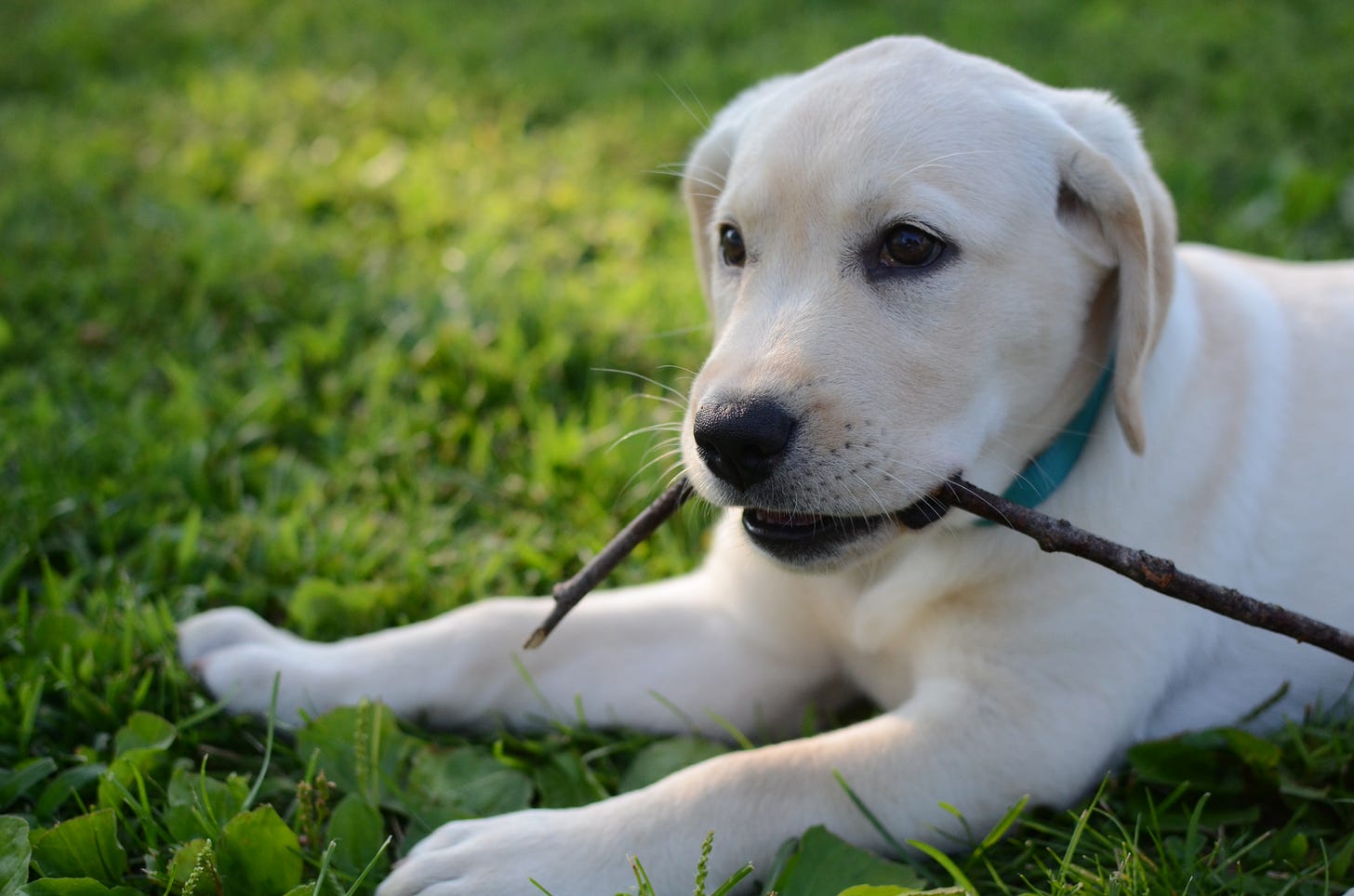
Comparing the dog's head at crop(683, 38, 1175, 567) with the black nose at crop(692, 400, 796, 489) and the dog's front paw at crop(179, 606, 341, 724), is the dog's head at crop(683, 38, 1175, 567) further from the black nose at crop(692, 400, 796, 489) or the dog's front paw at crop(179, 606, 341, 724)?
the dog's front paw at crop(179, 606, 341, 724)

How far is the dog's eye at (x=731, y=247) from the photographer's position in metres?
2.62

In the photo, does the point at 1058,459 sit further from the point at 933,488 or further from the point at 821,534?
the point at 821,534

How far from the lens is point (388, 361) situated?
413 cm

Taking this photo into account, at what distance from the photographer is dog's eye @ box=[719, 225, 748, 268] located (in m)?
2.62

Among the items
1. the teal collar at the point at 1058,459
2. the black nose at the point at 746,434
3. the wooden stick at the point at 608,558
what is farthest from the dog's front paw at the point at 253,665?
the teal collar at the point at 1058,459

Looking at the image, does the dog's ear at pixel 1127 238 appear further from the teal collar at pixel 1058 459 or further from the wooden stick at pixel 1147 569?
the wooden stick at pixel 1147 569

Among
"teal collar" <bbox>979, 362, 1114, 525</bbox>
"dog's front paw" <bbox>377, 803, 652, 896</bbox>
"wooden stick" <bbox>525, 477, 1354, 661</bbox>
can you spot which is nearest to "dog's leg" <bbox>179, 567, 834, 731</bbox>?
"dog's front paw" <bbox>377, 803, 652, 896</bbox>

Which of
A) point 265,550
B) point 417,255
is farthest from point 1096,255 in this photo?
point 417,255

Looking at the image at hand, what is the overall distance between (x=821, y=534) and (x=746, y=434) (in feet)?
1.04

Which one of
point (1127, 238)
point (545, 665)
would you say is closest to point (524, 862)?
point (545, 665)

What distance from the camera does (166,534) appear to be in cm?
→ 328

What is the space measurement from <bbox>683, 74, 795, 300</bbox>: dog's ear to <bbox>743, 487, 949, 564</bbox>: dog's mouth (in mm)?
681

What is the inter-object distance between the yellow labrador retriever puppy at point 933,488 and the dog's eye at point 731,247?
0.01 meters

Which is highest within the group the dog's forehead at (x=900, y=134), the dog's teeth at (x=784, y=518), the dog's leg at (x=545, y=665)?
the dog's forehead at (x=900, y=134)
